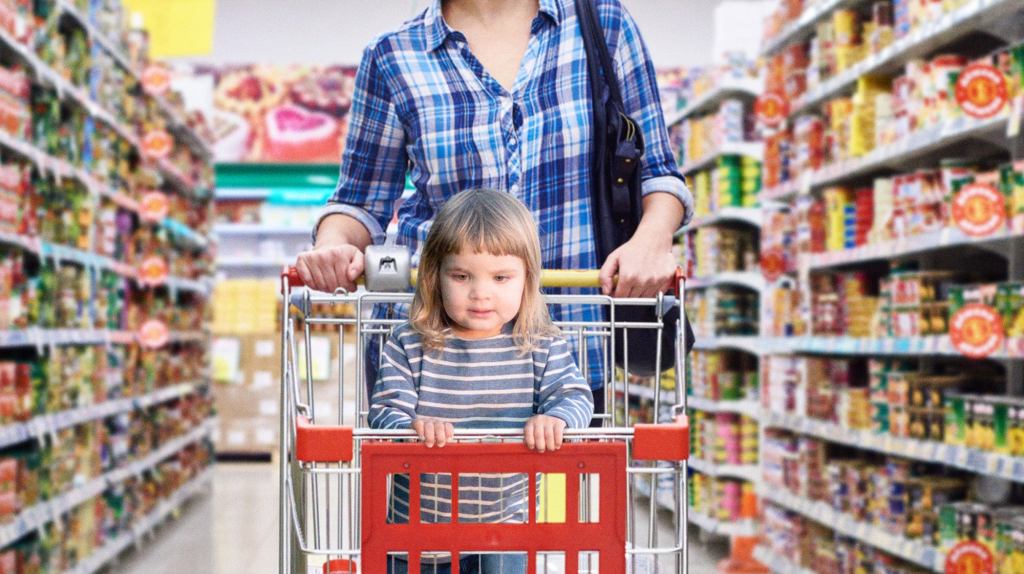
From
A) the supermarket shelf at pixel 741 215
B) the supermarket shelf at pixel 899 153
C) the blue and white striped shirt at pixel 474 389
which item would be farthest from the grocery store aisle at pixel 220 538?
the blue and white striped shirt at pixel 474 389

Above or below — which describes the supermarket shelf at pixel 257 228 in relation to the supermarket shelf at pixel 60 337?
above

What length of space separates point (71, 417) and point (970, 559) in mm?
3227

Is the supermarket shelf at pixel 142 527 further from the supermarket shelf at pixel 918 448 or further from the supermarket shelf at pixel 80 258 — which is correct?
the supermarket shelf at pixel 918 448

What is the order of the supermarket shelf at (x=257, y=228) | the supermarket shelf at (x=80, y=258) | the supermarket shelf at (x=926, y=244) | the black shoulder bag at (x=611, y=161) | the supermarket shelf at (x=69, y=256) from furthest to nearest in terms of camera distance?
1. the supermarket shelf at (x=257, y=228)
2. the supermarket shelf at (x=80, y=258)
3. the supermarket shelf at (x=69, y=256)
4. the supermarket shelf at (x=926, y=244)
5. the black shoulder bag at (x=611, y=161)

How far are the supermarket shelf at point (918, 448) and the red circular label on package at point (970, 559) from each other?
0.70ft

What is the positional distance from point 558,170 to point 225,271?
40.5 ft

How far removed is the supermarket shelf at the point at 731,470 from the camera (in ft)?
21.1

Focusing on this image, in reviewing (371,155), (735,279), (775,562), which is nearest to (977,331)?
(371,155)

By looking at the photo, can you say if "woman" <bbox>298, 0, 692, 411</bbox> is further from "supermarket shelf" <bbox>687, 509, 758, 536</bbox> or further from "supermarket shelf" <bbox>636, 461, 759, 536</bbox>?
"supermarket shelf" <bbox>687, 509, 758, 536</bbox>

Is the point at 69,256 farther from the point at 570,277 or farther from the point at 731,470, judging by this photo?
the point at 570,277

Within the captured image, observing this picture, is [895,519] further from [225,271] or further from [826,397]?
[225,271]

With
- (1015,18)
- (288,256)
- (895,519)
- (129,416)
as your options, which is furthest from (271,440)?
(1015,18)

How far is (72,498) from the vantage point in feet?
16.5

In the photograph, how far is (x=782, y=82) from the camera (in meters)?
5.70
